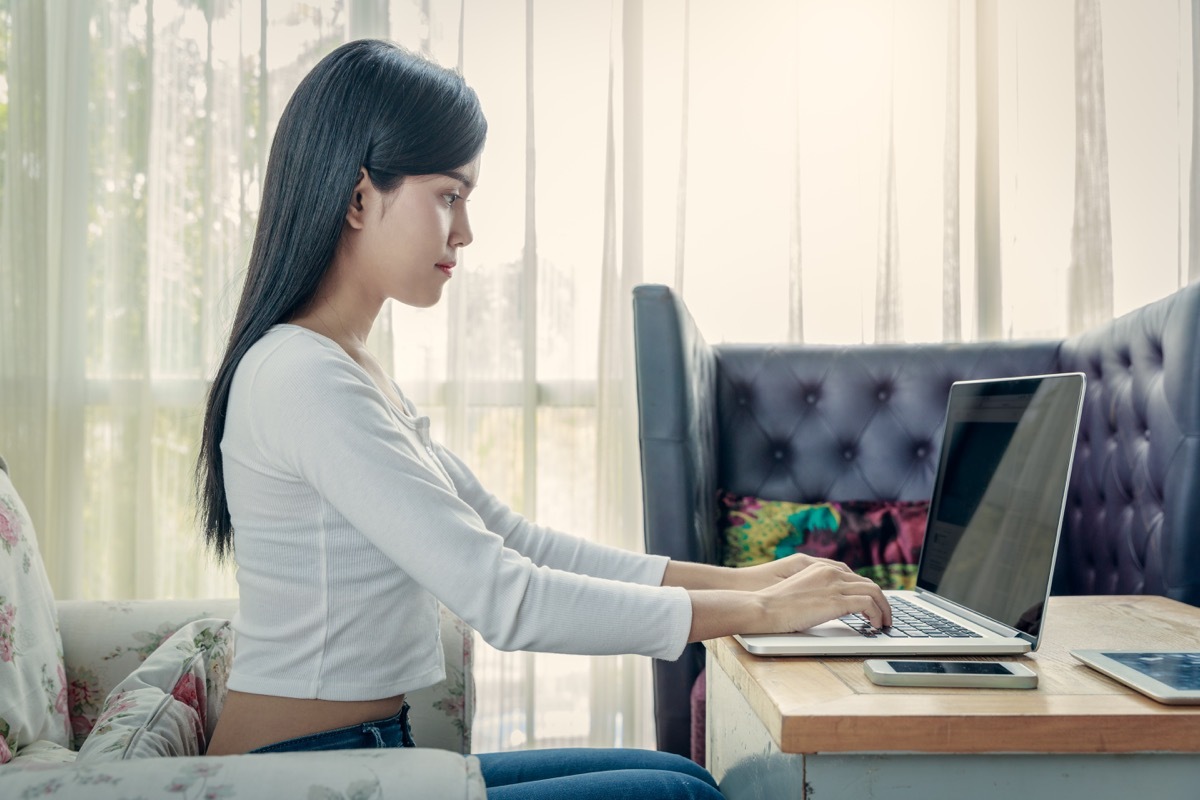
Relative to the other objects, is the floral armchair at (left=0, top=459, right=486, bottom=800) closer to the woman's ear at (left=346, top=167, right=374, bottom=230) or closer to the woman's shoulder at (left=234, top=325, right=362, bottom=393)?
the woman's shoulder at (left=234, top=325, right=362, bottom=393)

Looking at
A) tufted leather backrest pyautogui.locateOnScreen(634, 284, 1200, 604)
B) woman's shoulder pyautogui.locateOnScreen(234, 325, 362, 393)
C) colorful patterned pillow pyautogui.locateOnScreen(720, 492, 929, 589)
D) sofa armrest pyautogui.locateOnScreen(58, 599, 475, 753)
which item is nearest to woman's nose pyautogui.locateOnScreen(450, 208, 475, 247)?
woman's shoulder pyautogui.locateOnScreen(234, 325, 362, 393)

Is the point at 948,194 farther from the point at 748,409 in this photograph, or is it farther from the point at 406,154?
the point at 406,154

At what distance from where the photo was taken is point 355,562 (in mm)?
943

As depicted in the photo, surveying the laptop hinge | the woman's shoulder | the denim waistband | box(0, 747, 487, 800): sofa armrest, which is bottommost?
the denim waistband

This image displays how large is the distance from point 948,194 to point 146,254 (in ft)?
6.70

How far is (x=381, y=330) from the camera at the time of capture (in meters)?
2.30

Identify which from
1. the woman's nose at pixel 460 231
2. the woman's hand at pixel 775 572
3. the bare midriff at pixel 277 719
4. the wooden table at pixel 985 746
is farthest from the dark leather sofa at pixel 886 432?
the wooden table at pixel 985 746

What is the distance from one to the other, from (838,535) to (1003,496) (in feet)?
3.07

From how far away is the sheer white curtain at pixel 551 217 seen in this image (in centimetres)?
230

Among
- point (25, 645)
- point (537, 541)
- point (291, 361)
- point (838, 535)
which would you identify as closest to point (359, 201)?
point (291, 361)

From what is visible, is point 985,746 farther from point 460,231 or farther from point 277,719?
point 460,231

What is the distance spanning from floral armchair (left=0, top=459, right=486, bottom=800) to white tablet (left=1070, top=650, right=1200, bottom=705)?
1.73 ft

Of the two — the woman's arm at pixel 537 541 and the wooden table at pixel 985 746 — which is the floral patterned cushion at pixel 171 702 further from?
the wooden table at pixel 985 746

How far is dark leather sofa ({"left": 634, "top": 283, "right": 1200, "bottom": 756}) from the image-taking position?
5.08 feet
